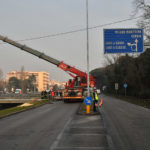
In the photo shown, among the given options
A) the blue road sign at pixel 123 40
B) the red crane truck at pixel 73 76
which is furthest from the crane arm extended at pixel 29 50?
the blue road sign at pixel 123 40

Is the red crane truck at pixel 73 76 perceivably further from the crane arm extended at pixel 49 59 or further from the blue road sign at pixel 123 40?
the blue road sign at pixel 123 40

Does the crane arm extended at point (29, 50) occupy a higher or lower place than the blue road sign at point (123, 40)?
higher

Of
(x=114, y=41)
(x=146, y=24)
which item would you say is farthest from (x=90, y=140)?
(x=146, y=24)

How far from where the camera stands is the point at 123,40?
1833 cm

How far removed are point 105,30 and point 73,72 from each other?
14835mm

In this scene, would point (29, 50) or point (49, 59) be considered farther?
point (49, 59)

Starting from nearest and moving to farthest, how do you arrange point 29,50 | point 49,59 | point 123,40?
point 123,40
point 29,50
point 49,59

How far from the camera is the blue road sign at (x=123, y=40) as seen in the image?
18266 mm

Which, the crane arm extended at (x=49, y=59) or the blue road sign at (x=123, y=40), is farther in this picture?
the crane arm extended at (x=49, y=59)

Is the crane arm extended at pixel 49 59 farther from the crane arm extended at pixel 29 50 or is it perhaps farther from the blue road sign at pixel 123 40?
the blue road sign at pixel 123 40

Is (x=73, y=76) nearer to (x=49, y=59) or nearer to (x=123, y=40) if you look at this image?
(x=49, y=59)

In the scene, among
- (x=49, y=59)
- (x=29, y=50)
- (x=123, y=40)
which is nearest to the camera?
(x=123, y=40)

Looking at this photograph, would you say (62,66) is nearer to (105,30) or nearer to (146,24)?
(146,24)

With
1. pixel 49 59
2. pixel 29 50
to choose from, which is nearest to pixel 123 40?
pixel 49 59
